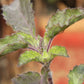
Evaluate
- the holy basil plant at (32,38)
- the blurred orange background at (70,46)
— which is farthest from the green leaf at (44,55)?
the blurred orange background at (70,46)

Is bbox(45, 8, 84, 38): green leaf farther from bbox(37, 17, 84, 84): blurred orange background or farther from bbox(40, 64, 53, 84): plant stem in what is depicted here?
bbox(37, 17, 84, 84): blurred orange background

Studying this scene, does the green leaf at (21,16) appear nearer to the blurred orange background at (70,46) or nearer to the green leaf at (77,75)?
the green leaf at (77,75)

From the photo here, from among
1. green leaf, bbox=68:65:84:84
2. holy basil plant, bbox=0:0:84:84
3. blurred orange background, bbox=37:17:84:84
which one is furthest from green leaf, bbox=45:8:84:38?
blurred orange background, bbox=37:17:84:84

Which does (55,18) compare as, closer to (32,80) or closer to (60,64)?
(32,80)

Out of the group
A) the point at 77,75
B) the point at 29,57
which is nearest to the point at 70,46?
the point at 77,75

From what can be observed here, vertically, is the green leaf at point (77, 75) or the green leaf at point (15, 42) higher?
the green leaf at point (15, 42)

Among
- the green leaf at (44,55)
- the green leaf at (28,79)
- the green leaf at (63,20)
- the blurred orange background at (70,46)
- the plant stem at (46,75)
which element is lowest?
the blurred orange background at (70,46)

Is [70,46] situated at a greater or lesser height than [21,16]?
lesser

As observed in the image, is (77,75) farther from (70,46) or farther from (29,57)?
(70,46)
